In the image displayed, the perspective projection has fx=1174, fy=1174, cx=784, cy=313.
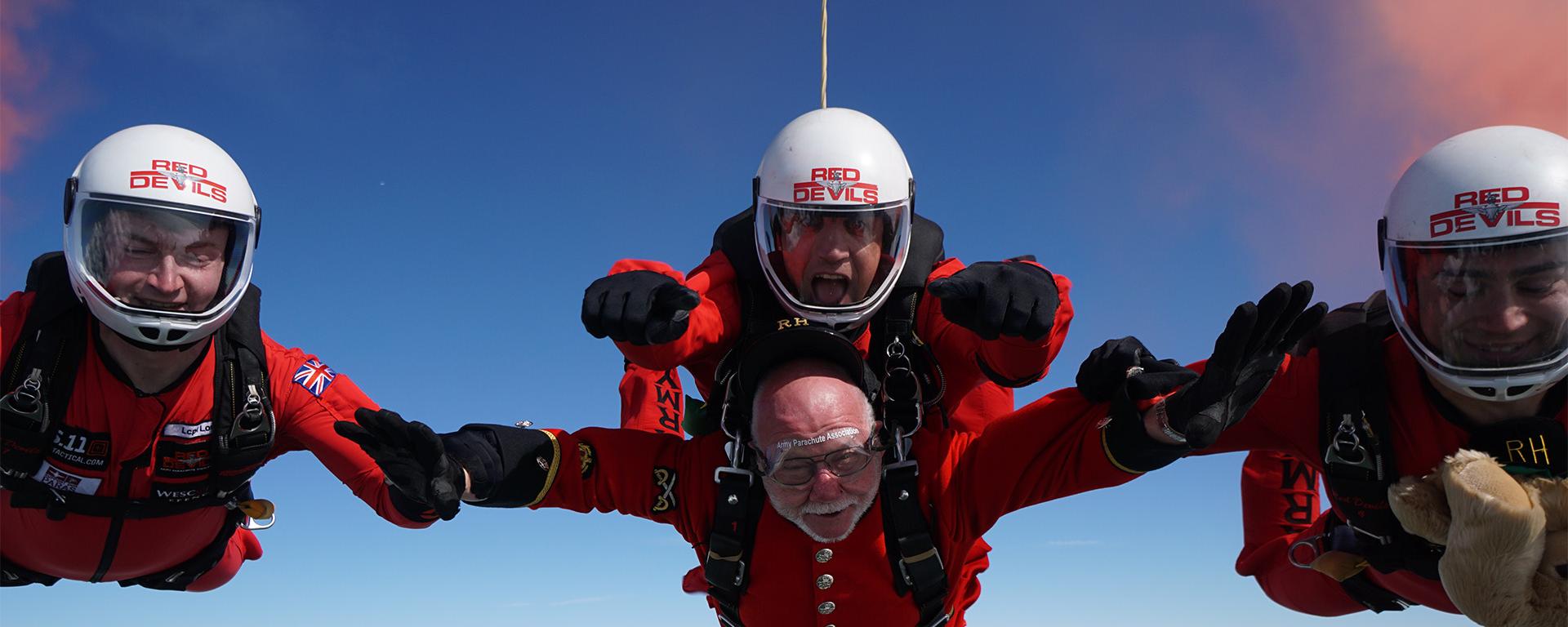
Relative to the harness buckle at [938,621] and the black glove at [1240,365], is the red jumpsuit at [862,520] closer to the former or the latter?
the harness buckle at [938,621]

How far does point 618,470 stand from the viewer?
11.9ft

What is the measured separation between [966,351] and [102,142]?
124 inches

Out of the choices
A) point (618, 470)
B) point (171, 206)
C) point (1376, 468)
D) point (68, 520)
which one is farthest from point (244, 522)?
point (1376, 468)

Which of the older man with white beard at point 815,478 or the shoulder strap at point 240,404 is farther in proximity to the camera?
the shoulder strap at point 240,404

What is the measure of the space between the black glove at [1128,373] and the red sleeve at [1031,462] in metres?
0.08

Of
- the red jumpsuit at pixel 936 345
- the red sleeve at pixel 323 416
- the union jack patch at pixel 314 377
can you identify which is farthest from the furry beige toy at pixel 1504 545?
the union jack patch at pixel 314 377

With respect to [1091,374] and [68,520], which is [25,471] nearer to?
[68,520]

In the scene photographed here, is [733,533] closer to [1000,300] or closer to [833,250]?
[833,250]

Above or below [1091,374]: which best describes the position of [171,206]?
above

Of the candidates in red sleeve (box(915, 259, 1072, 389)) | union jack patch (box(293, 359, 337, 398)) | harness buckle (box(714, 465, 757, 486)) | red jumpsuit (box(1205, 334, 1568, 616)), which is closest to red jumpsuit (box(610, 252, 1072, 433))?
red sleeve (box(915, 259, 1072, 389))

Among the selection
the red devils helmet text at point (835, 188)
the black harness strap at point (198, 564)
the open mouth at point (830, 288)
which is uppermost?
the red devils helmet text at point (835, 188)

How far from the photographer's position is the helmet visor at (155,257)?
3.88 meters

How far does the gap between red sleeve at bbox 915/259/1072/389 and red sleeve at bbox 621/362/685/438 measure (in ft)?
5.73

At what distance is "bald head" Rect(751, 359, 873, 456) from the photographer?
3.47 meters
